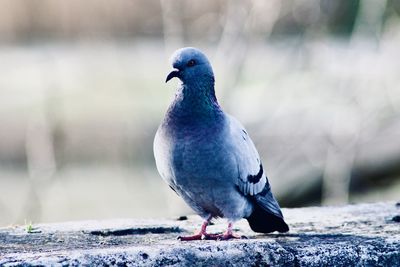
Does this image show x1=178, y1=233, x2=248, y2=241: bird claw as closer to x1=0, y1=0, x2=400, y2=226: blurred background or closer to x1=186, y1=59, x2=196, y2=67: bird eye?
x1=186, y1=59, x2=196, y2=67: bird eye

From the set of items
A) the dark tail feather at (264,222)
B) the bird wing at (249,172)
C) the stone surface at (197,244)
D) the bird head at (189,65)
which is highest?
the bird head at (189,65)

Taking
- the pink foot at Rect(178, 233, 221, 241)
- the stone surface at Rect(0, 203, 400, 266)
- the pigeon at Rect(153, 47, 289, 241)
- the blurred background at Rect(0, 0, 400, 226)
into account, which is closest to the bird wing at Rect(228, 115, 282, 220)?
the pigeon at Rect(153, 47, 289, 241)

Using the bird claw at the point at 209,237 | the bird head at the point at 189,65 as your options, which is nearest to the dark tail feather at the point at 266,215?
the bird claw at the point at 209,237

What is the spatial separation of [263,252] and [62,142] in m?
7.75

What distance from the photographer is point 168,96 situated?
1096 centimetres

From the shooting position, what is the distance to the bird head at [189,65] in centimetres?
381

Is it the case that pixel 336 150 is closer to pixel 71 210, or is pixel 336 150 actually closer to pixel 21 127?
pixel 71 210

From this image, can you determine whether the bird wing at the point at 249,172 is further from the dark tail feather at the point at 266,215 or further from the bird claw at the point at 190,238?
the bird claw at the point at 190,238

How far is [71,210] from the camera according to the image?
953cm

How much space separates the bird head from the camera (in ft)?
12.5

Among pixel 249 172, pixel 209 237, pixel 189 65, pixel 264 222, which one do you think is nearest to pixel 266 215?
pixel 264 222

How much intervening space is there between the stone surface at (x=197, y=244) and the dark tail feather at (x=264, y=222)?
4 cm

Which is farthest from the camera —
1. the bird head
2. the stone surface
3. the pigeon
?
the bird head

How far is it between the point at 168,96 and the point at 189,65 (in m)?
7.13
